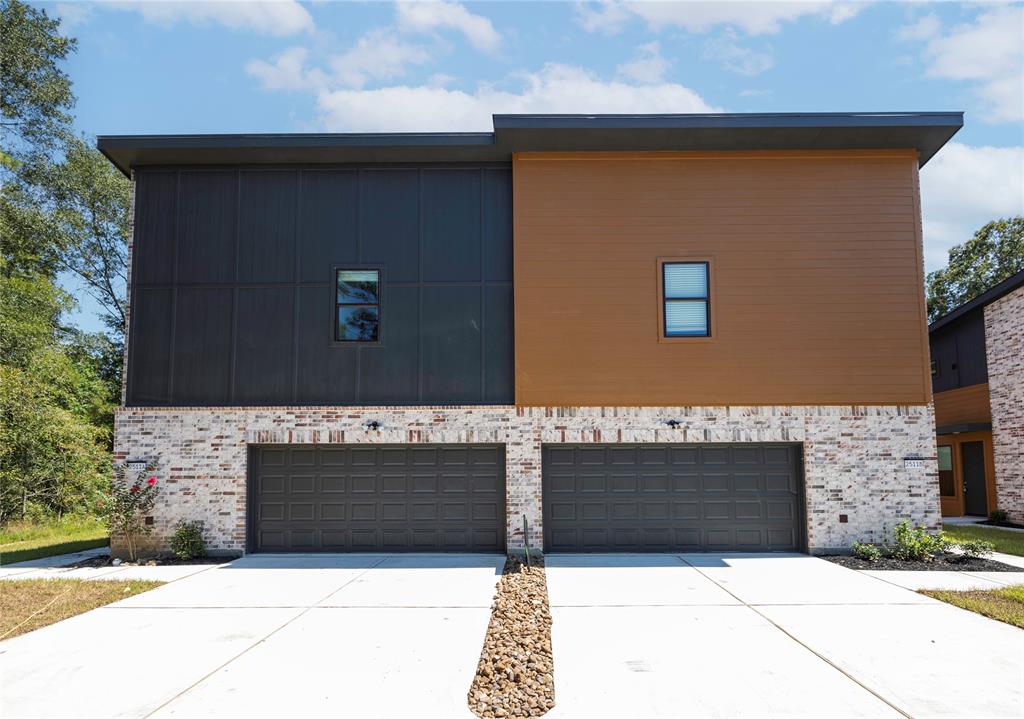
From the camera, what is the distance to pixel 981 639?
6316 millimetres

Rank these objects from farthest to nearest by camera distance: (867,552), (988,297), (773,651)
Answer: (988,297)
(867,552)
(773,651)

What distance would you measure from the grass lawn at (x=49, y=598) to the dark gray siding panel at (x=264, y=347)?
3.51 metres

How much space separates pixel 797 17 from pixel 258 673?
11.7 m

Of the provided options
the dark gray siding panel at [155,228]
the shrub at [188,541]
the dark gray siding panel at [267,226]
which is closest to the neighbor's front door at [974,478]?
the dark gray siding panel at [267,226]

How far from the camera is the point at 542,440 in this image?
11.4m

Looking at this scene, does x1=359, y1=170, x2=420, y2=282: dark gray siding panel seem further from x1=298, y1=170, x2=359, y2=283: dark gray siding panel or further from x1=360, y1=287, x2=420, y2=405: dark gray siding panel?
x1=360, y1=287, x2=420, y2=405: dark gray siding panel

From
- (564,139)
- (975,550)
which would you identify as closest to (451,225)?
(564,139)

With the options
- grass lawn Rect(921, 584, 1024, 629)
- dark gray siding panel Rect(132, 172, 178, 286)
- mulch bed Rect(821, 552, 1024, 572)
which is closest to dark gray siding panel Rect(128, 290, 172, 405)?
dark gray siding panel Rect(132, 172, 178, 286)

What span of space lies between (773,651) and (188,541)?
29.9 feet

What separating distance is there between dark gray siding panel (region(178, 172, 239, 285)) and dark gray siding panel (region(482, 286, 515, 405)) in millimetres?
4588

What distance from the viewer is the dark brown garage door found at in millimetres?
11477

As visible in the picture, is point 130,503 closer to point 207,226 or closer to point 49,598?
point 49,598

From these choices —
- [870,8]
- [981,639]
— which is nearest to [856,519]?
[981,639]

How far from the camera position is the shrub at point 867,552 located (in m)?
10.6
